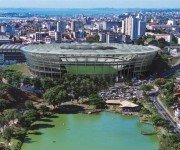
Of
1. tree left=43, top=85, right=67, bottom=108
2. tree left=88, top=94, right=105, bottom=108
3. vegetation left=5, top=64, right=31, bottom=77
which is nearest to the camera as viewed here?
tree left=43, top=85, right=67, bottom=108

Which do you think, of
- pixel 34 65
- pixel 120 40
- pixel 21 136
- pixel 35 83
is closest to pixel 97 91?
pixel 35 83

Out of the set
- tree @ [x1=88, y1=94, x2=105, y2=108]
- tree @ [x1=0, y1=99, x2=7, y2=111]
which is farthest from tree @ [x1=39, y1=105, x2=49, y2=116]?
tree @ [x1=88, y1=94, x2=105, y2=108]

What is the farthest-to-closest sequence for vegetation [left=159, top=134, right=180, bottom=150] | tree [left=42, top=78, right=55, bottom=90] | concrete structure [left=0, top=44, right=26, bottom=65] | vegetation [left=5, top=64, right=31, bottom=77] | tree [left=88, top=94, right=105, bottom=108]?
concrete structure [left=0, top=44, right=26, bottom=65] < vegetation [left=5, top=64, right=31, bottom=77] < tree [left=42, top=78, right=55, bottom=90] < tree [left=88, top=94, right=105, bottom=108] < vegetation [left=159, top=134, right=180, bottom=150]

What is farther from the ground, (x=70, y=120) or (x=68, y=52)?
(x=68, y=52)

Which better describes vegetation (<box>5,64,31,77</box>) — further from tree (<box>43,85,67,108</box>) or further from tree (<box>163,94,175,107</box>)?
tree (<box>163,94,175,107</box>)

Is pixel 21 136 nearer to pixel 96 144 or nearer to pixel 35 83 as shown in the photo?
pixel 96 144

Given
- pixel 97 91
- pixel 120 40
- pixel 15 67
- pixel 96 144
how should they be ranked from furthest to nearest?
pixel 120 40 → pixel 15 67 → pixel 97 91 → pixel 96 144
